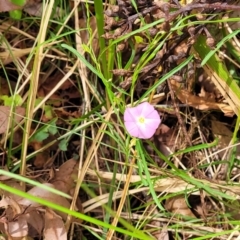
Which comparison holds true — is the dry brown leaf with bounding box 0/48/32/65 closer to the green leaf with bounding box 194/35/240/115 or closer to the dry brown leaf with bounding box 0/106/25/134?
the dry brown leaf with bounding box 0/106/25/134

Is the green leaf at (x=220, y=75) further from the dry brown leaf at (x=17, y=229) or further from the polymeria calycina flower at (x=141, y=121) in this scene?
the dry brown leaf at (x=17, y=229)

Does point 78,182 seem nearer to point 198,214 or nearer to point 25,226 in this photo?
point 25,226

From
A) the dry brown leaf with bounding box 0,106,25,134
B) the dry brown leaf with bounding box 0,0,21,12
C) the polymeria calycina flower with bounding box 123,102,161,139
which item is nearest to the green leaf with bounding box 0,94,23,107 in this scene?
the dry brown leaf with bounding box 0,106,25,134

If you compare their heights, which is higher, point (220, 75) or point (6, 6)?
point (6, 6)

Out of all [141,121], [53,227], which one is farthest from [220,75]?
[53,227]

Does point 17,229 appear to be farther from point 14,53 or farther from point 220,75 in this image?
point 220,75

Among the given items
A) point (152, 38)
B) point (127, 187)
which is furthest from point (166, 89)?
point (127, 187)
